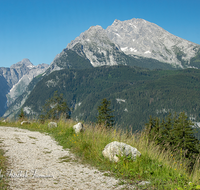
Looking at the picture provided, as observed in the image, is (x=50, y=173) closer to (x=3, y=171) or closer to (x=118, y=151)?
(x=3, y=171)

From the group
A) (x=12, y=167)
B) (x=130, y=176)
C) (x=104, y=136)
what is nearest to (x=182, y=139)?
(x=104, y=136)

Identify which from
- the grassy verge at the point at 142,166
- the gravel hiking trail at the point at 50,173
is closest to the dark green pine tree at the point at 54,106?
the grassy verge at the point at 142,166

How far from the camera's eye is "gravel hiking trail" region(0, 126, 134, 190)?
6.10 metres

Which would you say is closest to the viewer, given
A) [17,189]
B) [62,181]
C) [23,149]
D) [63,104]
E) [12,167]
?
[17,189]

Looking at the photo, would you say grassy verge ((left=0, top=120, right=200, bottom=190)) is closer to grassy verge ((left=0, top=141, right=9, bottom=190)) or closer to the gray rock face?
the gray rock face

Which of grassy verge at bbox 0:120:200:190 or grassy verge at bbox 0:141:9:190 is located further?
grassy verge at bbox 0:120:200:190

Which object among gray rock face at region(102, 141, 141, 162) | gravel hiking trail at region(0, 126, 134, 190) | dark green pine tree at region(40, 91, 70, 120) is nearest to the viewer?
gravel hiking trail at region(0, 126, 134, 190)

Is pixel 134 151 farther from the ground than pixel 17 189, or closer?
farther from the ground

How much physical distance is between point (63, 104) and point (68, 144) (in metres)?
49.0

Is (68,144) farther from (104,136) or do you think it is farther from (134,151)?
(134,151)

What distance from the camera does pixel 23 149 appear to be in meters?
10.1

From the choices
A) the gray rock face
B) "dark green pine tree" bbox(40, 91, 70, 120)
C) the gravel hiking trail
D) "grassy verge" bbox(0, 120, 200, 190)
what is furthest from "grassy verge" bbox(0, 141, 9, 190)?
"dark green pine tree" bbox(40, 91, 70, 120)

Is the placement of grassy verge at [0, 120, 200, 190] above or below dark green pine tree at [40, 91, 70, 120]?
above

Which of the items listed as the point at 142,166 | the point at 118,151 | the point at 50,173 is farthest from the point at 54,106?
the point at 142,166
